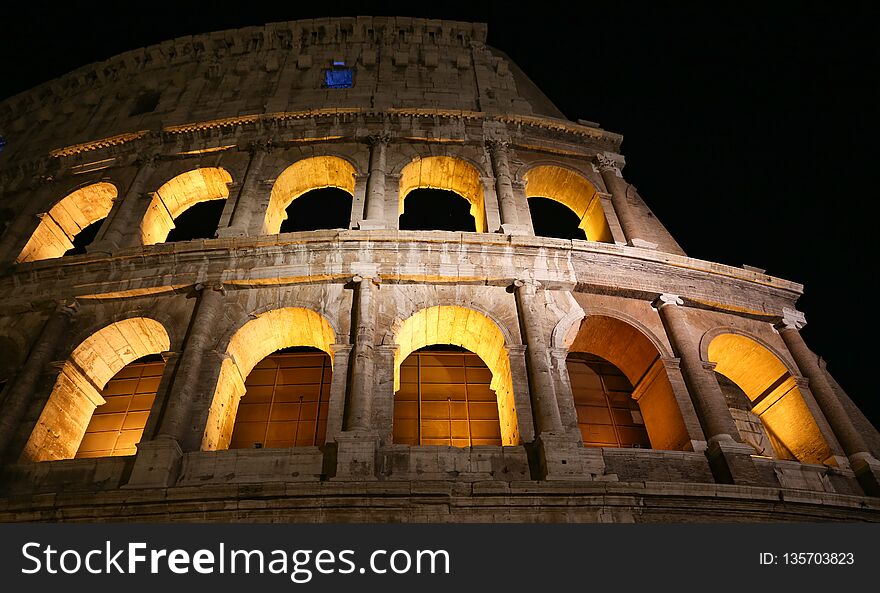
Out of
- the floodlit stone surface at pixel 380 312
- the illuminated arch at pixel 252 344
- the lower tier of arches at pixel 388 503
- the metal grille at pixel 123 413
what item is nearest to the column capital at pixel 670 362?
the floodlit stone surface at pixel 380 312

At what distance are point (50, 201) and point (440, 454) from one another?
11846 mm

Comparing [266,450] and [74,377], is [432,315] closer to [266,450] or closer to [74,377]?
[266,450]

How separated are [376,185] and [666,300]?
6.41m

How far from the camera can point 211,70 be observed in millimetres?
17609

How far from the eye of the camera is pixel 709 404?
33.7 ft

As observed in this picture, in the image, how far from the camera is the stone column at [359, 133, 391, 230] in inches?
494

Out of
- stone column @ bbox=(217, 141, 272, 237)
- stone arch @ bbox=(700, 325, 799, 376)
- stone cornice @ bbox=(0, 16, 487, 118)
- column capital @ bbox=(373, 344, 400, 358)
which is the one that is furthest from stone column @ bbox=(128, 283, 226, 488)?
stone cornice @ bbox=(0, 16, 487, 118)

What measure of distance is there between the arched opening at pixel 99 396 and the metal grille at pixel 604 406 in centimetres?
831

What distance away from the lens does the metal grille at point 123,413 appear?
12.0 metres

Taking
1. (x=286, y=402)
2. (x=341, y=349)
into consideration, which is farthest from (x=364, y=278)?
(x=286, y=402)

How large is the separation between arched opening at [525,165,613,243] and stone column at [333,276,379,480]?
551cm

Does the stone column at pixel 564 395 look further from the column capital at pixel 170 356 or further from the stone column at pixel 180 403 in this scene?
the column capital at pixel 170 356

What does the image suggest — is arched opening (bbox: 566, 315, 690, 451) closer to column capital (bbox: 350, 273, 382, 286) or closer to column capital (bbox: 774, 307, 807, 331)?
column capital (bbox: 774, 307, 807, 331)

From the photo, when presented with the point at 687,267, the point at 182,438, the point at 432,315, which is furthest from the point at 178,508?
the point at 687,267
